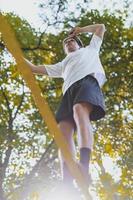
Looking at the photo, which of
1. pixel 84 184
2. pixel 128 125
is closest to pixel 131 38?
pixel 128 125

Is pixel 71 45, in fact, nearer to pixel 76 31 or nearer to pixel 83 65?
pixel 76 31

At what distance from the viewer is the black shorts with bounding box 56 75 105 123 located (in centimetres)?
306

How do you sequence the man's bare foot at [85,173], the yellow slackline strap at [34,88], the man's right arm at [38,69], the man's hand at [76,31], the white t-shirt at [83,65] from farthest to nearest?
1. the man's right arm at [38,69]
2. the man's hand at [76,31]
3. the white t-shirt at [83,65]
4. the man's bare foot at [85,173]
5. the yellow slackline strap at [34,88]

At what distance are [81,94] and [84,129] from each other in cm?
26

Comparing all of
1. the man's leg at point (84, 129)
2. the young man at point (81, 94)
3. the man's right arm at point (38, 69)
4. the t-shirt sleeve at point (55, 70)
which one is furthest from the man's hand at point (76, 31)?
the man's leg at point (84, 129)

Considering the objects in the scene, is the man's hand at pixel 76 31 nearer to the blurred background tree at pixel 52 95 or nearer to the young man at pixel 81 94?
the young man at pixel 81 94

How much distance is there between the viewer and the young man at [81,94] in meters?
Answer: 3.01

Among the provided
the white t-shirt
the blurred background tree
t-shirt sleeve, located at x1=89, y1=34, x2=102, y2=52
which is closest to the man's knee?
the white t-shirt

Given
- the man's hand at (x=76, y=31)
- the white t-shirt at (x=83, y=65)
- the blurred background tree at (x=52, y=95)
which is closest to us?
the white t-shirt at (x=83, y=65)

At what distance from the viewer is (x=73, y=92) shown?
318 centimetres

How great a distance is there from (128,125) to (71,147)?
19.1 feet

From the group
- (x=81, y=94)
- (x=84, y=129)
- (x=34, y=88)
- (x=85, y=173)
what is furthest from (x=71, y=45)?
(x=34, y=88)

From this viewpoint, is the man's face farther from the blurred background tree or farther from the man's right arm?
the blurred background tree

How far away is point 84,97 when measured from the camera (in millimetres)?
3029
